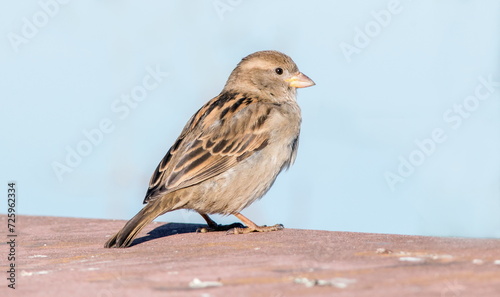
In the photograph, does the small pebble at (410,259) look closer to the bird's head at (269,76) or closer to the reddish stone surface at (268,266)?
the reddish stone surface at (268,266)

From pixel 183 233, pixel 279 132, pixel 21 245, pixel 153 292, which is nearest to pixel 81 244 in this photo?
pixel 21 245

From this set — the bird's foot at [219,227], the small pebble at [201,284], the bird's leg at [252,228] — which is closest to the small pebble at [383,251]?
the small pebble at [201,284]

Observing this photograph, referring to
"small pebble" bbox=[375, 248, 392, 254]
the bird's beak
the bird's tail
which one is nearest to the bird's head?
the bird's beak

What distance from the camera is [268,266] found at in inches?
116

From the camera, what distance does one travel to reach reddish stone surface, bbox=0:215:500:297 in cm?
248

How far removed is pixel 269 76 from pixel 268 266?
11.2 ft

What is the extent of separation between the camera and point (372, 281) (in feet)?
8.29

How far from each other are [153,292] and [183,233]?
8.07 feet

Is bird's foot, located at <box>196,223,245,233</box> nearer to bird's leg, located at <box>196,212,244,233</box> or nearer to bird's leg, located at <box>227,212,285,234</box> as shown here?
bird's leg, located at <box>196,212,244,233</box>

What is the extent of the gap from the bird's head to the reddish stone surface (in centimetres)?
186

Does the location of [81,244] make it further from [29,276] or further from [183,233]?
[29,276]

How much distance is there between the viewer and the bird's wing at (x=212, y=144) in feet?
16.6

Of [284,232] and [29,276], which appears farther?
[284,232]

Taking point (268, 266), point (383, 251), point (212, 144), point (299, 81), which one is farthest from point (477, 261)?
point (299, 81)
